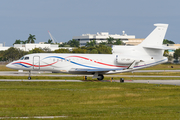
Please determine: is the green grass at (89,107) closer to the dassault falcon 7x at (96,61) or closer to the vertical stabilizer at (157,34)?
the dassault falcon 7x at (96,61)

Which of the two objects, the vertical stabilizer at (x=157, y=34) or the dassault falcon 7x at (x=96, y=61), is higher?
the vertical stabilizer at (x=157, y=34)

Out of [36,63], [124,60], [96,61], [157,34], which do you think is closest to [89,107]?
[96,61]

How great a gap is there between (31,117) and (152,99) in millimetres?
12043

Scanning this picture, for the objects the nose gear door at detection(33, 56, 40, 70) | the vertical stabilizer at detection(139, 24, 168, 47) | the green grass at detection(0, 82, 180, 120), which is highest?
the vertical stabilizer at detection(139, 24, 168, 47)

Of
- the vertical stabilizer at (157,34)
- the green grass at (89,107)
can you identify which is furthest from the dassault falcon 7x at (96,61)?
the green grass at (89,107)

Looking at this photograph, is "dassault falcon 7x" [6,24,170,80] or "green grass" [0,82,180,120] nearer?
"green grass" [0,82,180,120]

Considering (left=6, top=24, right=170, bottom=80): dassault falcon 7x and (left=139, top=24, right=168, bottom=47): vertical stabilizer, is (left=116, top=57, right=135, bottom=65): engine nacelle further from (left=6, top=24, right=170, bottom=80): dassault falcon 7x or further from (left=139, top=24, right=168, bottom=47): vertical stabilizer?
(left=139, top=24, right=168, bottom=47): vertical stabilizer

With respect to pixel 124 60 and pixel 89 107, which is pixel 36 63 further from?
pixel 89 107

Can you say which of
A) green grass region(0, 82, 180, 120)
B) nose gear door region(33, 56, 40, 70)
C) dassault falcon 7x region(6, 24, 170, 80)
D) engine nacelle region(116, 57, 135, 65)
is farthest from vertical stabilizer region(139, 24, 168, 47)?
green grass region(0, 82, 180, 120)

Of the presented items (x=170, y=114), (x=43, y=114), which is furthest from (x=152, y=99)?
(x=43, y=114)

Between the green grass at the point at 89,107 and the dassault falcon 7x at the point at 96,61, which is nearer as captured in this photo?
the green grass at the point at 89,107

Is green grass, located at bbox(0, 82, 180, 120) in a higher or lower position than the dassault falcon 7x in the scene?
lower

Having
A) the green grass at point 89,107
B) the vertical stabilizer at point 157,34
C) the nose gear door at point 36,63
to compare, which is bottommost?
the green grass at point 89,107

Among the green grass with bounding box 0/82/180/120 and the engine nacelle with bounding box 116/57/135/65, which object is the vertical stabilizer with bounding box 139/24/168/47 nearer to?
the engine nacelle with bounding box 116/57/135/65
